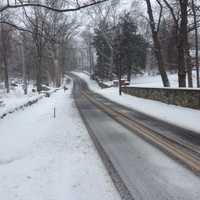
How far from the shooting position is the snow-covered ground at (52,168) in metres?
6.46

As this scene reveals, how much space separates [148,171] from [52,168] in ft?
7.39

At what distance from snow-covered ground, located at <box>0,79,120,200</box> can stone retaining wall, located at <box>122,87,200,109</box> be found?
7.99 meters

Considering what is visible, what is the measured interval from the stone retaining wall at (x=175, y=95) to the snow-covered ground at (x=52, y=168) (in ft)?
26.2

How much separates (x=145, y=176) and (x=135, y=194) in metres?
1.08

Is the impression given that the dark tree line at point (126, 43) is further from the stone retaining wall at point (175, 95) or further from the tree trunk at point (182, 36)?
the tree trunk at point (182, 36)

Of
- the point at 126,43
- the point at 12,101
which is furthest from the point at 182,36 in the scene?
the point at 126,43

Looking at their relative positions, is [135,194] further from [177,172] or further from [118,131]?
[118,131]

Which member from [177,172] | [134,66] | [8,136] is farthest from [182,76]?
[134,66]

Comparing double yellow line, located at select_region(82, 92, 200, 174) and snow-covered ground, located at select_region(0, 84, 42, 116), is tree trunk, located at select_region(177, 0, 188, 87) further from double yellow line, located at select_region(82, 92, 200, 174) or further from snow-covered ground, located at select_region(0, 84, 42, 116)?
snow-covered ground, located at select_region(0, 84, 42, 116)

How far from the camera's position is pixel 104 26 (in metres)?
62.0

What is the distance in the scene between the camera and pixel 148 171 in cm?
760

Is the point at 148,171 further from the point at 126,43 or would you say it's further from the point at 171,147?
the point at 126,43

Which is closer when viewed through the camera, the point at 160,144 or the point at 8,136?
the point at 160,144

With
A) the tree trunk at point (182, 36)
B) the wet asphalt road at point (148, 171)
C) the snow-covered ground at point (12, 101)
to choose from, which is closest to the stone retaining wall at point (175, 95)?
the tree trunk at point (182, 36)
